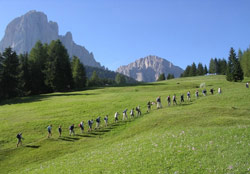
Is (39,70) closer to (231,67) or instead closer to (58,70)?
(58,70)

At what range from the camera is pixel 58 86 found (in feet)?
271

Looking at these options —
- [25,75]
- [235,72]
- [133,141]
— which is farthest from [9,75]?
[235,72]

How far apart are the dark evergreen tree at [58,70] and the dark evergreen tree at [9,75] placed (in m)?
12.6

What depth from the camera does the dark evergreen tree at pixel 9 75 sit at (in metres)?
68.0

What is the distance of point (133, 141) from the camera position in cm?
2498

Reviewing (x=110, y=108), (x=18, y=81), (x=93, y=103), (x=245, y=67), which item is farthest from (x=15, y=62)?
(x=245, y=67)

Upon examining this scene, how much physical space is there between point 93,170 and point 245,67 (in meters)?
128

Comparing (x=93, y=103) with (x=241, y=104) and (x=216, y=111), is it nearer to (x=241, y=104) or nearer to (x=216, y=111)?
(x=216, y=111)

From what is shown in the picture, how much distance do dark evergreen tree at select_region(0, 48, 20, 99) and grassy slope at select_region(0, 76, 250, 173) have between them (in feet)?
72.2

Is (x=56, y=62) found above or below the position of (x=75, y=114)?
above

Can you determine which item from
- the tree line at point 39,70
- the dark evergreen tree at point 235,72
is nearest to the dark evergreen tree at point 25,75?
the tree line at point 39,70

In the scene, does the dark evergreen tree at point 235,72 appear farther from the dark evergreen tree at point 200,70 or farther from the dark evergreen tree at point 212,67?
the dark evergreen tree at point 212,67

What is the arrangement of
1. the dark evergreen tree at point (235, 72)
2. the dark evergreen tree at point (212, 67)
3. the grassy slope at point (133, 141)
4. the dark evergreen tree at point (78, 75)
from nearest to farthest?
the grassy slope at point (133, 141)
the dark evergreen tree at point (235, 72)
the dark evergreen tree at point (78, 75)
the dark evergreen tree at point (212, 67)

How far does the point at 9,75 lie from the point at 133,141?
61.2 m
